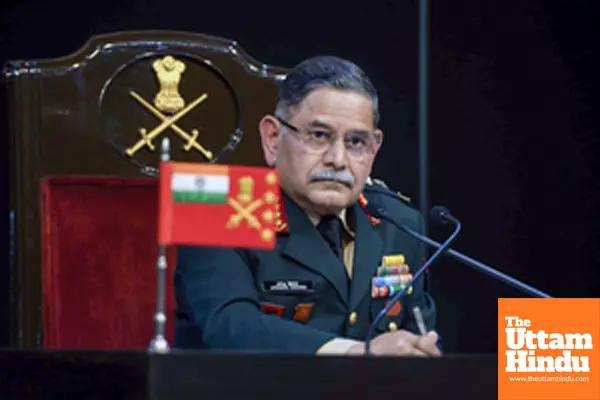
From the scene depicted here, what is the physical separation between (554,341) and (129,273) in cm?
111

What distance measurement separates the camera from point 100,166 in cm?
207

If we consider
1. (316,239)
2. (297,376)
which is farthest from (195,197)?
(316,239)

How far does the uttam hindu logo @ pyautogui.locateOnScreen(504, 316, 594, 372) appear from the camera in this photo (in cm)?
119

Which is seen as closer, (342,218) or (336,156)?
(336,156)

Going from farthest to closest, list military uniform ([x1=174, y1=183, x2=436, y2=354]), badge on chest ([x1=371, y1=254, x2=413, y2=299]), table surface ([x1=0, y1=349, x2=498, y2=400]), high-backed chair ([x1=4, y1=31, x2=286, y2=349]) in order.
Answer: high-backed chair ([x1=4, y1=31, x2=286, y2=349]) < badge on chest ([x1=371, y1=254, x2=413, y2=299]) < military uniform ([x1=174, y1=183, x2=436, y2=354]) < table surface ([x1=0, y1=349, x2=498, y2=400])

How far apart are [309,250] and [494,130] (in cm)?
117

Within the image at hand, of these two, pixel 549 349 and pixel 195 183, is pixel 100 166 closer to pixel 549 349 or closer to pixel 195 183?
pixel 195 183

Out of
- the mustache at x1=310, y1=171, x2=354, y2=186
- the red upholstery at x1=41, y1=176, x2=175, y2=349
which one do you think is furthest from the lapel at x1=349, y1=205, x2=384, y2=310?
the red upholstery at x1=41, y1=176, x2=175, y2=349

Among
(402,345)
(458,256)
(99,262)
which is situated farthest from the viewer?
(99,262)

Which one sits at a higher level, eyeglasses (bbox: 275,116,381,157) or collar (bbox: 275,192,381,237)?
eyeglasses (bbox: 275,116,381,157)

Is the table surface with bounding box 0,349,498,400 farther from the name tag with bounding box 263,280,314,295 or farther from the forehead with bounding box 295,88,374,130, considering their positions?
the forehead with bounding box 295,88,374,130

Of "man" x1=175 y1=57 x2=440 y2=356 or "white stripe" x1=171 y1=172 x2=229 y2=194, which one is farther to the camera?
"man" x1=175 y1=57 x2=440 y2=356

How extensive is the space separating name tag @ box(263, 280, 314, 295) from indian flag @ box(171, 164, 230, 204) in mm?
557

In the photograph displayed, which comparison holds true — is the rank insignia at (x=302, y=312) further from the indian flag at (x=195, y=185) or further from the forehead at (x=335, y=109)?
the indian flag at (x=195, y=185)
